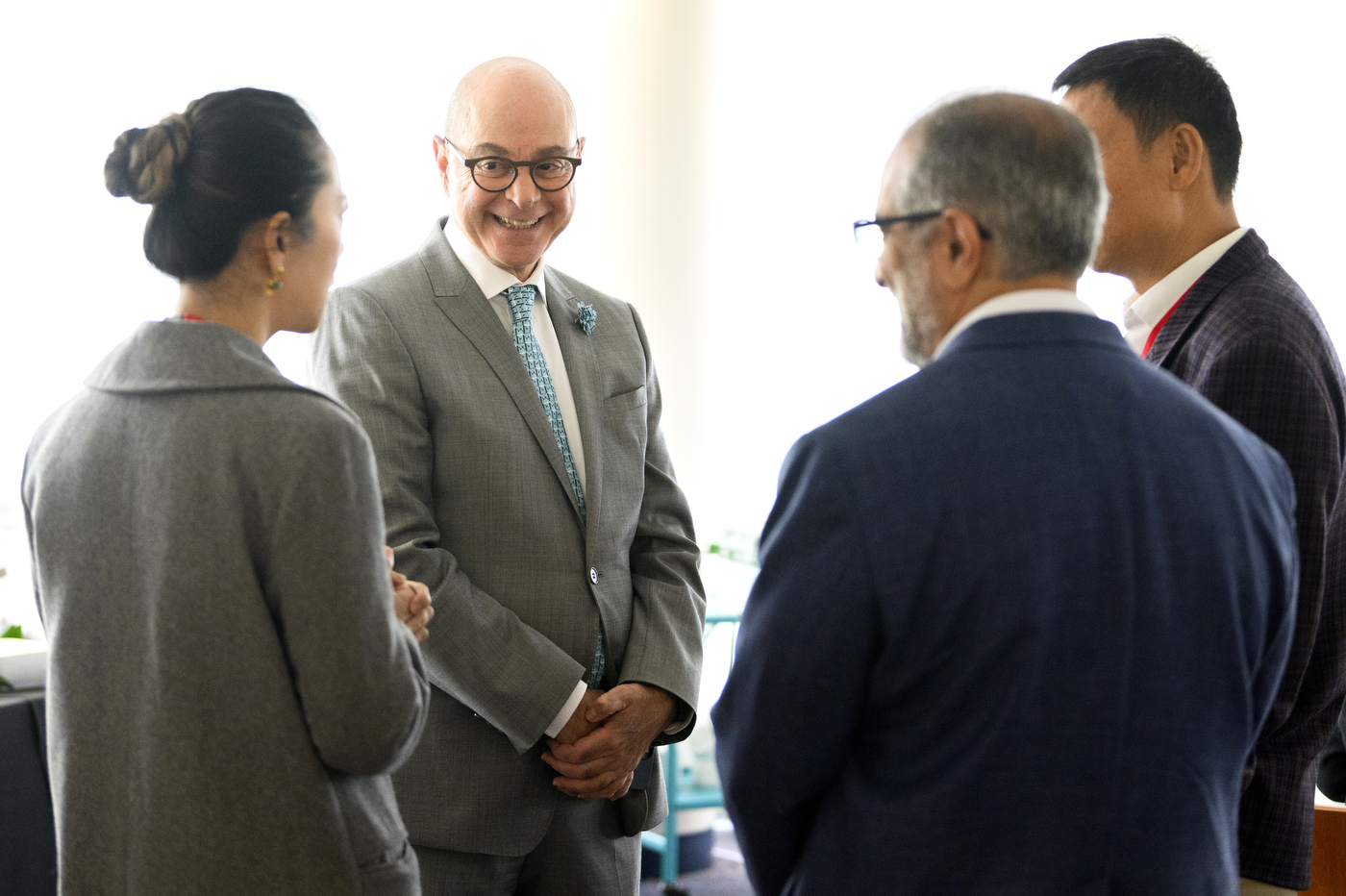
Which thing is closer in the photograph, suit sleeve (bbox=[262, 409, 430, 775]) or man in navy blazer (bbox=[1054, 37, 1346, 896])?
suit sleeve (bbox=[262, 409, 430, 775])

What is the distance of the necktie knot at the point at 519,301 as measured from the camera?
6.11 ft

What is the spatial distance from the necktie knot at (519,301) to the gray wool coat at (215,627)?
723mm

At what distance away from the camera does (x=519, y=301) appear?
187cm

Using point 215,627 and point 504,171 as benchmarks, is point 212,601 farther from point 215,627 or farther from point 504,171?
point 504,171

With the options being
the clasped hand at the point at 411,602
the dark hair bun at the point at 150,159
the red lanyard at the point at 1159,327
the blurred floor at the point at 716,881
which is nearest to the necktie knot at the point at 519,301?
the clasped hand at the point at 411,602

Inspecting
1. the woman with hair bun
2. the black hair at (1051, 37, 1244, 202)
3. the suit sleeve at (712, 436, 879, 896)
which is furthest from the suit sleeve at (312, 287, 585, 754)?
the black hair at (1051, 37, 1244, 202)

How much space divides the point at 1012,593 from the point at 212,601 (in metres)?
0.77

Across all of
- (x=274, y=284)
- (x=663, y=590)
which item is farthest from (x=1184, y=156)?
(x=274, y=284)

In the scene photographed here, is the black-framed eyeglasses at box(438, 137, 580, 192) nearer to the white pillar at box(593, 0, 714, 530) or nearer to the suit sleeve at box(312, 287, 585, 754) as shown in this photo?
the suit sleeve at box(312, 287, 585, 754)

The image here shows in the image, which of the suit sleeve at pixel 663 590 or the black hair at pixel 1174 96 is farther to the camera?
the suit sleeve at pixel 663 590

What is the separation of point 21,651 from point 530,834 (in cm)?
140

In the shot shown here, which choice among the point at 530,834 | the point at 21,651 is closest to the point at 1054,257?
the point at 530,834

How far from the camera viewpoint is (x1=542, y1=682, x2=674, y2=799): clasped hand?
1.69 m

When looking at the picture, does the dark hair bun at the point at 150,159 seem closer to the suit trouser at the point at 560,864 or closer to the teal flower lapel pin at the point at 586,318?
the teal flower lapel pin at the point at 586,318
